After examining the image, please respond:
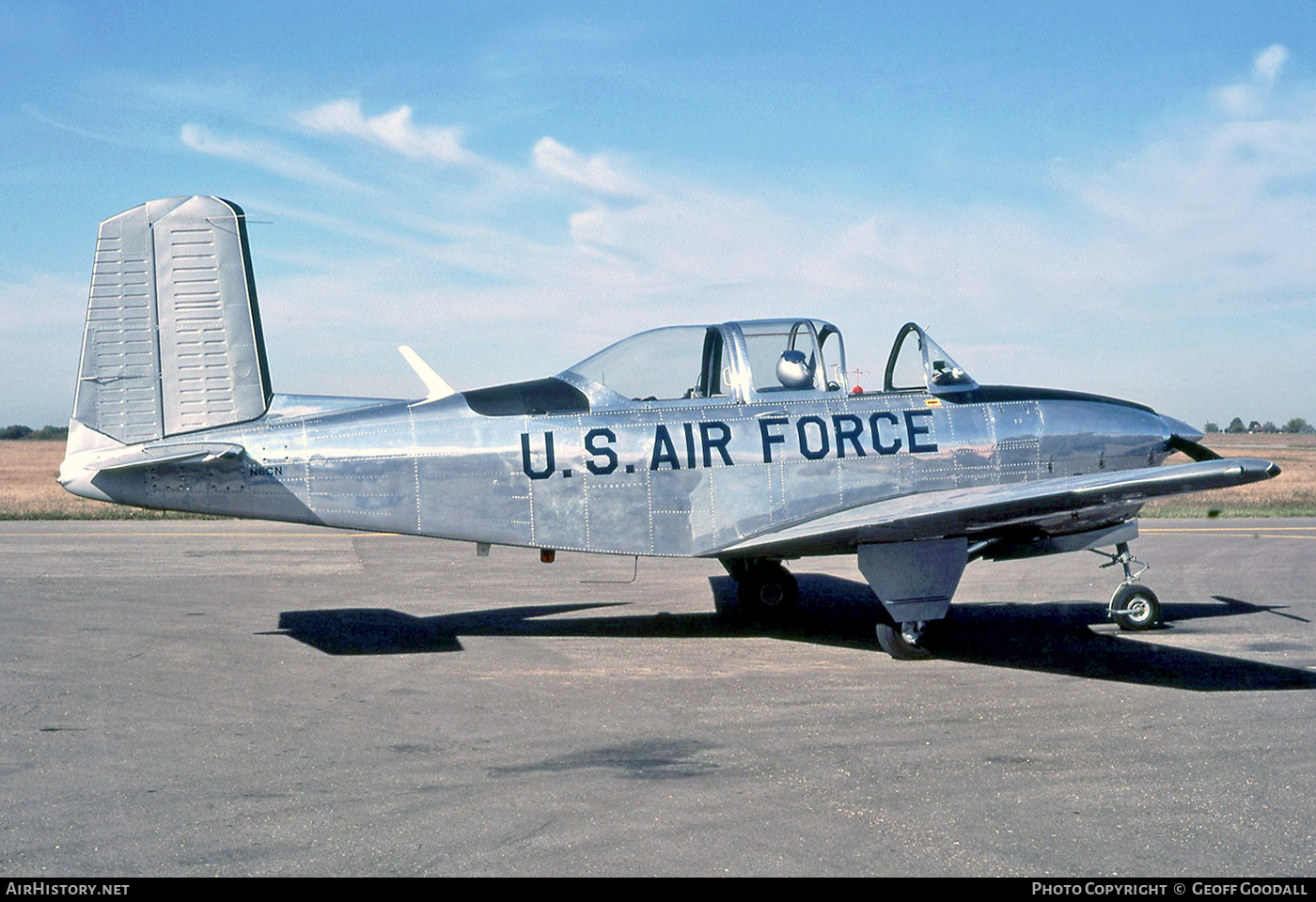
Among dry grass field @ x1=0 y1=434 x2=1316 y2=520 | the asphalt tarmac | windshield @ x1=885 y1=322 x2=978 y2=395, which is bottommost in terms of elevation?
the asphalt tarmac

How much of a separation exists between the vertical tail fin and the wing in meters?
4.51

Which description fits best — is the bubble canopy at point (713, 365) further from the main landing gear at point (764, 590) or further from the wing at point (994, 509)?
the main landing gear at point (764, 590)

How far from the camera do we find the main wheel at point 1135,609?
10.0 m

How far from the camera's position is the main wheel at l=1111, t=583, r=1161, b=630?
10.0 metres

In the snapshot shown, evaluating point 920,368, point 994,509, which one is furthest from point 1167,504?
point 994,509

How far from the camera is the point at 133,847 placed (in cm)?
464

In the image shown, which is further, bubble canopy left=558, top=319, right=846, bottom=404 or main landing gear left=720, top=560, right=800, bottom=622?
main landing gear left=720, top=560, right=800, bottom=622

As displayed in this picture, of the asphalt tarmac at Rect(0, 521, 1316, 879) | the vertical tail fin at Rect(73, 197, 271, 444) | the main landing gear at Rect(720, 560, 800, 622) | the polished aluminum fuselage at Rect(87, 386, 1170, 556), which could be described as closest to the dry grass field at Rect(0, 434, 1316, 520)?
the main landing gear at Rect(720, 560, 800, 622)

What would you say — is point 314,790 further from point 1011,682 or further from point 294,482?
point 1011,682

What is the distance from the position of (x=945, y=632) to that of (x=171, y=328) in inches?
275

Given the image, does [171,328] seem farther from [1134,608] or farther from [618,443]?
[1134,608]

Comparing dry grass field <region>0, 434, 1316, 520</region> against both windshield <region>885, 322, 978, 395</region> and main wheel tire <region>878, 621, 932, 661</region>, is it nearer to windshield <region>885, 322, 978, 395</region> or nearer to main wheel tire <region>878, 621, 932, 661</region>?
windshield <region>885, 322, 978, 395</region>

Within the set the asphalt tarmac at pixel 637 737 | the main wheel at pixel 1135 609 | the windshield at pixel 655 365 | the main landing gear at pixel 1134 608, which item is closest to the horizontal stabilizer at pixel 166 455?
the asphalt tarmac at pixel 637 737

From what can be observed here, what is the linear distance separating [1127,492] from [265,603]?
891 cm
